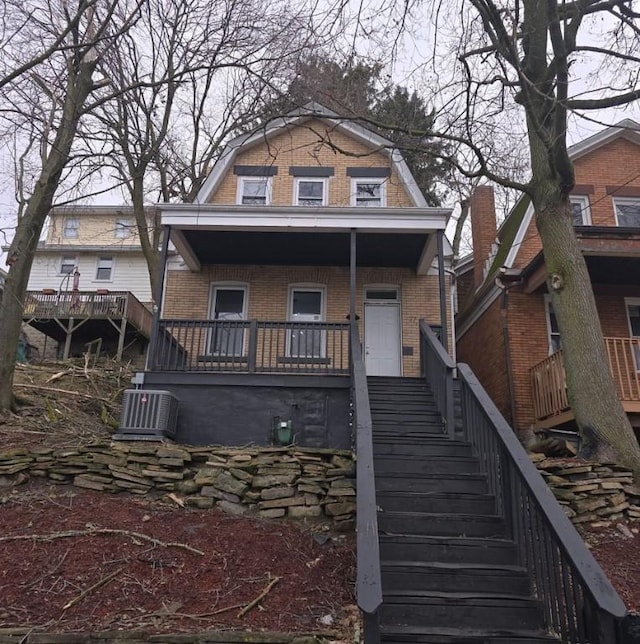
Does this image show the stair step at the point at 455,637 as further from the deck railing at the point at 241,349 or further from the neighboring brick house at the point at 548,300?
the neighboring brick house at the point at 548,300

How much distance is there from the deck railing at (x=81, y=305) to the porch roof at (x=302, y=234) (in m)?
7.40

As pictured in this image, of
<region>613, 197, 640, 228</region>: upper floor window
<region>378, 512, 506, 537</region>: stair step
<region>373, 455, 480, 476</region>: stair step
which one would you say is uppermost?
<region>613, 197, 640, 228</region>: upper floor window

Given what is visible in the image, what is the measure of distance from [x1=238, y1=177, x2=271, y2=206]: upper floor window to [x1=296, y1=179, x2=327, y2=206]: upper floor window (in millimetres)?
721

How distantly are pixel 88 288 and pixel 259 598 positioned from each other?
20082 mm

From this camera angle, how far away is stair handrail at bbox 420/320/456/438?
7.06 m

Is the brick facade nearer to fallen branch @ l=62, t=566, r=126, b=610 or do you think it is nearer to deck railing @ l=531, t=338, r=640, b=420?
deck railing @ l=531, t=338, r=640, b=420

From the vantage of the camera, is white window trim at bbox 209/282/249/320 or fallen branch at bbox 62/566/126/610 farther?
white window trim at bbox 209/282/249/320

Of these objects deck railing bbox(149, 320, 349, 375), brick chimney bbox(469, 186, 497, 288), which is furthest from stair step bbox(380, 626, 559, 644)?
brick chimney bbox(469, 186, 497, 288)

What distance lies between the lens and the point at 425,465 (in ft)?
19.1

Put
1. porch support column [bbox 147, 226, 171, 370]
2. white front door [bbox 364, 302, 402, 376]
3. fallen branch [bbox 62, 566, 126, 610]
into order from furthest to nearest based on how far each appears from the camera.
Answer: white front door [bbox 364, 302, 402, 376], porch support column [bbox 147, 226, 171, 370], fallen branch [bbox 62, 566, 126, 610]

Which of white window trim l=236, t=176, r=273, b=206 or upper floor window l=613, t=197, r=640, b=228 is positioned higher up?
white window trim l=236, t=176, r=273, b=206

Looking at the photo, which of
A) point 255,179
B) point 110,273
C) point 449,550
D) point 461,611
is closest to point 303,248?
point 255,179

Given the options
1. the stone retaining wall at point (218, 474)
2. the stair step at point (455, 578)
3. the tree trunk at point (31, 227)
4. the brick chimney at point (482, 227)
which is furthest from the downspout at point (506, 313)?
the tree trunk at point (31, 227)

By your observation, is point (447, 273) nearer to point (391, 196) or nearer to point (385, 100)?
point (391, 196)
